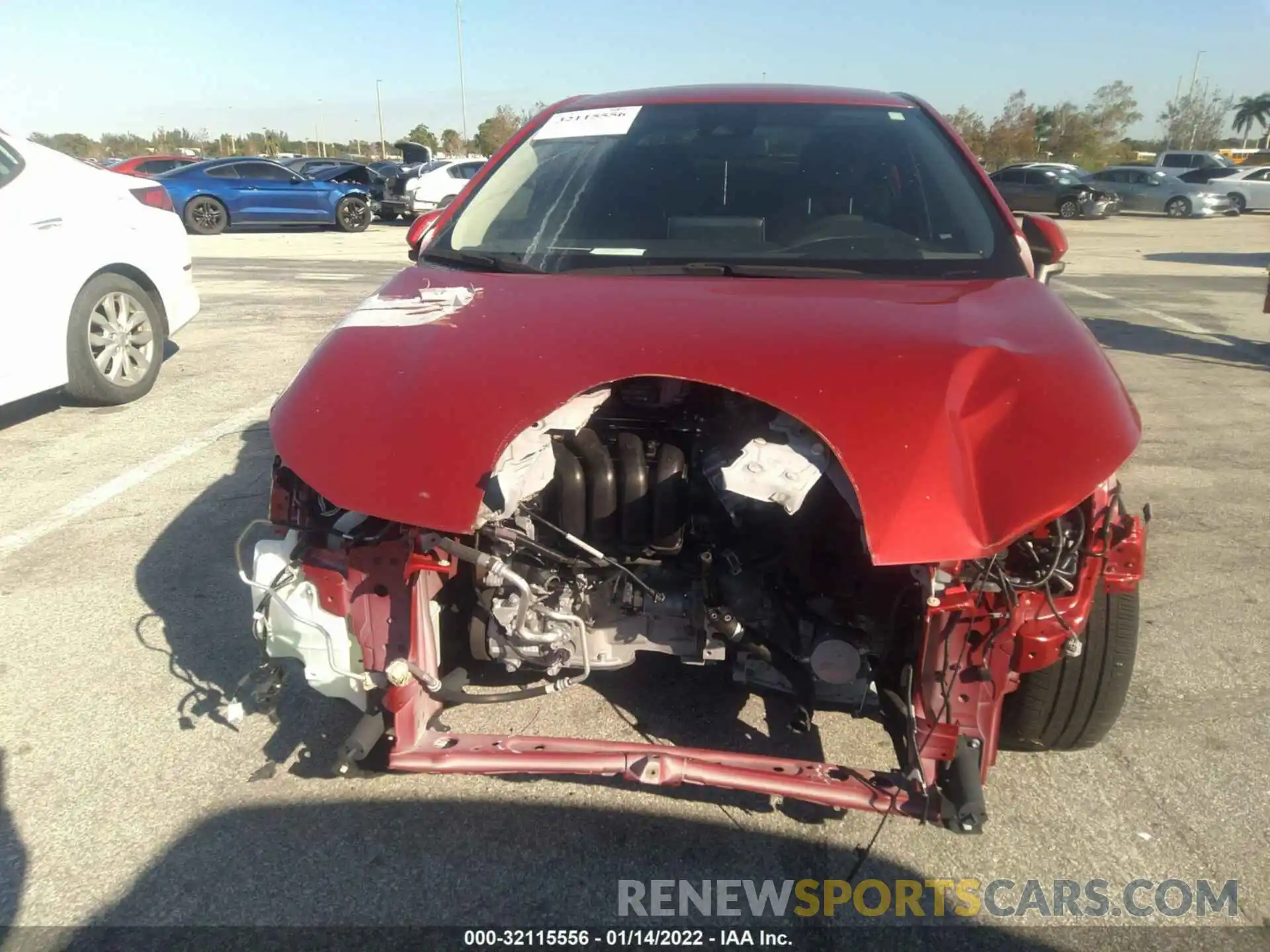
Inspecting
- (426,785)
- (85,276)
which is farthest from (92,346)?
(426,785)

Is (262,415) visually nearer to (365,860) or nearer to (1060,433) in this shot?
(365,860)

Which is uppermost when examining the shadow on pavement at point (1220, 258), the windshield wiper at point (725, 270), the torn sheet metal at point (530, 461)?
the windshield wiper at point (725, 270)

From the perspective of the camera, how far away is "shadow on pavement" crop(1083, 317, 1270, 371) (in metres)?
7.72

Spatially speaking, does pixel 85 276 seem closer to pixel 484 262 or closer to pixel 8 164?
pixel 8 164

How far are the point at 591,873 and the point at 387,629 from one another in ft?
2.52

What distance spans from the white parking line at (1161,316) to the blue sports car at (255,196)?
47.8 feet

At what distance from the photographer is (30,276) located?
487 cm

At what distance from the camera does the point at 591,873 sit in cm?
221

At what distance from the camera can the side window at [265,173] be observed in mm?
19062

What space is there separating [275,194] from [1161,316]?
54.8 feet

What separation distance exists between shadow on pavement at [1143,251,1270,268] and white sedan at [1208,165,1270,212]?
10475mm

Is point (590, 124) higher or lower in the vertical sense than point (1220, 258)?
higher

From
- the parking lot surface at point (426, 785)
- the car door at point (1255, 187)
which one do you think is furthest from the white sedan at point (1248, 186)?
the parking lot surface at point (426, 785)
